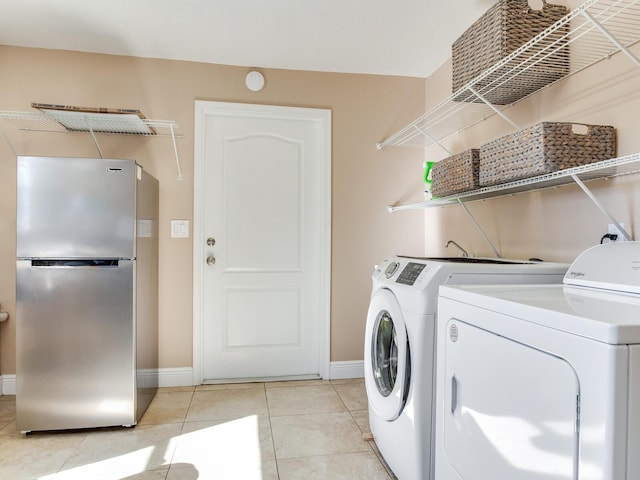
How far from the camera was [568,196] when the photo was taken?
1721 mm

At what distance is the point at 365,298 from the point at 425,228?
731 millimetres

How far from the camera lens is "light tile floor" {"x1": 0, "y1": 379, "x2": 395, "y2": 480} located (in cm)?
174

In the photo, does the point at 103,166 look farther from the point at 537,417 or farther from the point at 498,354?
the point at 537,417

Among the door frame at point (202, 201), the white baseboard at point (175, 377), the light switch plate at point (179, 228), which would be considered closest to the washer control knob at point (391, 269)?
the door frame at point (202, 201)

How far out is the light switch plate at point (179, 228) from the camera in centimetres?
270

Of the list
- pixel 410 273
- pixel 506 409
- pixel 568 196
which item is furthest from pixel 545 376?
pixel 568 196

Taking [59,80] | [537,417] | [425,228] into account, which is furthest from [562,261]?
[59,80]

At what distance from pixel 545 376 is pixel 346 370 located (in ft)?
7.31

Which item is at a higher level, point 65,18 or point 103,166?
point 65,18

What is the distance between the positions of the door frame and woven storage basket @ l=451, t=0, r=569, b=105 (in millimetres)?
1230

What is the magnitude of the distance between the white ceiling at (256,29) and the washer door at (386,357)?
1.56 metres

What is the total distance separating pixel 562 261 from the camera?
1.75 meters

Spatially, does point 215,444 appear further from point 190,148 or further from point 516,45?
point 516,45

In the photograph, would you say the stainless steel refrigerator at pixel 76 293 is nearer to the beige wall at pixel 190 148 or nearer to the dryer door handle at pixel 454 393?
the beige wall at pixel 190 148
